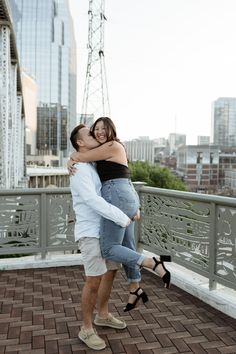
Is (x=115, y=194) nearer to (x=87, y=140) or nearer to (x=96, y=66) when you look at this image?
(x=87, y=140)

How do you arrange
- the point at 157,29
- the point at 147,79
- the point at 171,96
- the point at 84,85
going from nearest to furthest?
1. the point at 157,29
2. the point at 84,85
3. the point at 147,79
4. the point at 171,96

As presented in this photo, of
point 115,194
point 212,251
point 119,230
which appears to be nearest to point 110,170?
point 115,194

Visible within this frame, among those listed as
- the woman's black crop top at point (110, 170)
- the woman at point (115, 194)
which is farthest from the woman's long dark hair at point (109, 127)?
the woman's black crop top at point (110, 170)

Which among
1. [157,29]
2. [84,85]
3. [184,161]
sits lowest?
[184,161]

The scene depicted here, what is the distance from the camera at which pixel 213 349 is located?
283 centimetres

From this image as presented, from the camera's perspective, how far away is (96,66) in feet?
127

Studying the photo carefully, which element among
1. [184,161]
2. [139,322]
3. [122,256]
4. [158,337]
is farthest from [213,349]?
[184,161]

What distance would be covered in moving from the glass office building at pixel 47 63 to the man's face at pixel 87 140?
388 ft

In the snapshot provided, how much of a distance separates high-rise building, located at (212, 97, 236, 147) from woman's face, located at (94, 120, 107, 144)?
172 m

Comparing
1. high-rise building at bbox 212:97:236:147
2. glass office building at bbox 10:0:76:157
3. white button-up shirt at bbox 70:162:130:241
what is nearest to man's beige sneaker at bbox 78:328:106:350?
white button-up shirt at bbox 70:162:130:241

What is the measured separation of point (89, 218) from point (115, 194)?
24 centimetres

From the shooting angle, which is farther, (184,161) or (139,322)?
(184,161)

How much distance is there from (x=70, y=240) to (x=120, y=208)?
239 cm

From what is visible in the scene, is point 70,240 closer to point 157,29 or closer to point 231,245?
point 231,245
